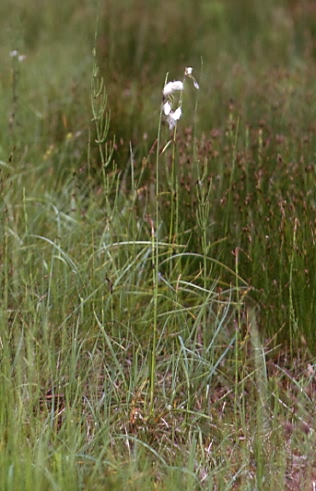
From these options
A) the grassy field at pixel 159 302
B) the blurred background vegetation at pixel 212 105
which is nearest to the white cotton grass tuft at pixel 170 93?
the grassy field at pixel 159 302

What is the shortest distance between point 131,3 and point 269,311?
5.58 metres

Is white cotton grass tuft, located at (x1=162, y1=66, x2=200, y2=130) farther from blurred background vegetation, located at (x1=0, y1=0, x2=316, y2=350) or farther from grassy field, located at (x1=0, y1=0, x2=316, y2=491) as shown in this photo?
blurred background vegetation, located at (x1=0, y1=0, x2=316, y2=350)

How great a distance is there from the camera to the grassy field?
2172 millimetres

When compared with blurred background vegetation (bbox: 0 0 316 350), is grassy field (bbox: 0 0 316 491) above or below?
below

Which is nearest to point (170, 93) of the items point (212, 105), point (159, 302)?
point (159, 302)

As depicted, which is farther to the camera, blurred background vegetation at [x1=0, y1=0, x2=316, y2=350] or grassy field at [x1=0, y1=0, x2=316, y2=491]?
blurred background vegetation at [x1=0, y1=0, x2=316, y2=350]

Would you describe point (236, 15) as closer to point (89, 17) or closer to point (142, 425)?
point (89, 17)

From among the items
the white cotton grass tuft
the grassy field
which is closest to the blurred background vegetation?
the grassy field

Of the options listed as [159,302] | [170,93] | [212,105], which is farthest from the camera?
[212,105]

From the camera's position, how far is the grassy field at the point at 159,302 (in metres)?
2.17

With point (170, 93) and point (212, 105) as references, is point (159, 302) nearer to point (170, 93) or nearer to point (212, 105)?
point (170, 93)

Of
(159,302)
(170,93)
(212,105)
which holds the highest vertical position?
(170,93)

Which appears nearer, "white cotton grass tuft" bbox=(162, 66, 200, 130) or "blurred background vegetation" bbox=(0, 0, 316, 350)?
"white cotton grass tuft" bbox=(162, 66, 200, 130)

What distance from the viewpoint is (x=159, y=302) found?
3037mm
